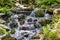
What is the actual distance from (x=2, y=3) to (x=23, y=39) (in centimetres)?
732

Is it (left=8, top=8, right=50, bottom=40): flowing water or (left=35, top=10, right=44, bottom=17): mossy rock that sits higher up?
(left=35, top=10, right=44, bottom=17): mossy rock

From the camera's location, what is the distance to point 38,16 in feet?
37.5

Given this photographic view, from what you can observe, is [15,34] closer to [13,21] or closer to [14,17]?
[13,21]

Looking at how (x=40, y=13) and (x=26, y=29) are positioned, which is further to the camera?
(x=40, y=13)

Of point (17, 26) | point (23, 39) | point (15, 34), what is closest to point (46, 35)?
point (23, 39)

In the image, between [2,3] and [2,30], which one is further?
[2,3]

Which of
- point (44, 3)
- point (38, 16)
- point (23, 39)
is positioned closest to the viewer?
point (23, 39)

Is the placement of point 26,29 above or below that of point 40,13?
below

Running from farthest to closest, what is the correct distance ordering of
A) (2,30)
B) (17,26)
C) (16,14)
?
(16,14) → (17,26) → (2,30)

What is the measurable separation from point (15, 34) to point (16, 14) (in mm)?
3468

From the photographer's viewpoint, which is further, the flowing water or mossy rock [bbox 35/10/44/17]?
mossy rock [bbox 35/10/44/17]

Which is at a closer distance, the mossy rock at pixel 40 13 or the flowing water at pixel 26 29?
the flowing water at pixel 26 29

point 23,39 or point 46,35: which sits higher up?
point 46,35

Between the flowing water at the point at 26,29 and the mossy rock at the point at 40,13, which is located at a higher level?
the mossy rock at the point at 40,13
